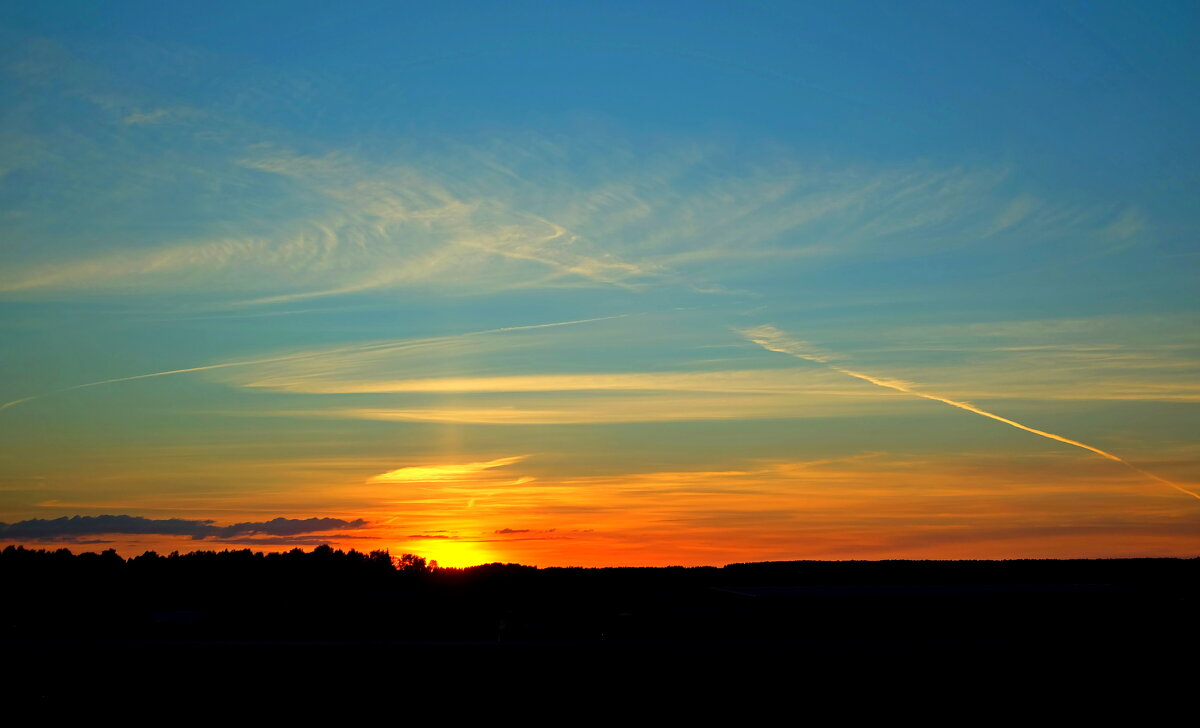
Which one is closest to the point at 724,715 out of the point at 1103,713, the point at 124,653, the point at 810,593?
the point at 1103,713

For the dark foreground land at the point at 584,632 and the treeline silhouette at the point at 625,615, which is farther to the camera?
the treeline silhouette at the point at 625,615

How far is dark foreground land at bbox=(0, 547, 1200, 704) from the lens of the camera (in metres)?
49.2

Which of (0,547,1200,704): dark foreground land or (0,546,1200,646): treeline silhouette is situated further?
(0,546,1200,646): treeline silhouette

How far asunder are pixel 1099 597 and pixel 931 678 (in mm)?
50559

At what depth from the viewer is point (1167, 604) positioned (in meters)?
85.1

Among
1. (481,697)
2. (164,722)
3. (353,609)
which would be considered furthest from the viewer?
(353,609)

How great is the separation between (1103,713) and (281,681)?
36.3 meters

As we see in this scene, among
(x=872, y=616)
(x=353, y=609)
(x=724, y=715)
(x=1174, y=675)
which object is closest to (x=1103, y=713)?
(x=1174, y=675)

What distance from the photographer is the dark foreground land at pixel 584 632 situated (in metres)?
49.2

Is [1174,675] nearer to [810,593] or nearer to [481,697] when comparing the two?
[481,697]

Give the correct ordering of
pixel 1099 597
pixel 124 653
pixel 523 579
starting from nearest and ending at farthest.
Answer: pixel 124 653 → pixel 1099 597 → pixel 523 579

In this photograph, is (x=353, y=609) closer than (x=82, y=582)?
Yes

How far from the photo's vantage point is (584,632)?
8900 cm

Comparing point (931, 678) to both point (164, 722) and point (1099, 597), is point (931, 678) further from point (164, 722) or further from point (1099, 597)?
point (1099, 597)
